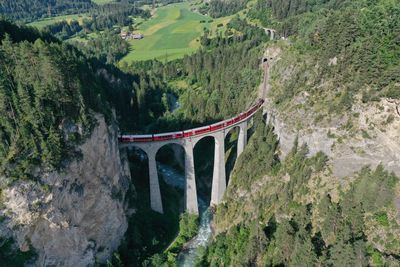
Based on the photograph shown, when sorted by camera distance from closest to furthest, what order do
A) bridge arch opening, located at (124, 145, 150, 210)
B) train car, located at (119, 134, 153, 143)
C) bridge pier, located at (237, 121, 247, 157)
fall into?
train car, located at (119, 134, 153, 143), bridge arch opening, located at (124, 145, 150, 210), bridge pier, located at (237, 121, 247, 157)

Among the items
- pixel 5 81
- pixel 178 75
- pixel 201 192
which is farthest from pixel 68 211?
pixel 178 75

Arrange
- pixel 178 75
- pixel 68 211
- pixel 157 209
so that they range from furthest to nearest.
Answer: pixel 178 75 → pixel 157 209 → pixel 68 211

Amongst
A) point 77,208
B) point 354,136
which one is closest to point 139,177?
point 77,208

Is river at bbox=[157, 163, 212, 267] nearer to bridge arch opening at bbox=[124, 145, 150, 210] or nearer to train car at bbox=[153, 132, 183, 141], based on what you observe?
bridge arch opening at bbox=[124, 145, 150, 210]

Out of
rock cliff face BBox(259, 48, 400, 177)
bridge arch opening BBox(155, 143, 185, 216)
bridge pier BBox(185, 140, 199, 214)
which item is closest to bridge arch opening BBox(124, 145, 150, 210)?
bridge arch opening BBox(155, 143, 185, 216)

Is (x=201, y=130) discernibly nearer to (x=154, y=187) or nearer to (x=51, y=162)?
(x=154, y=187)

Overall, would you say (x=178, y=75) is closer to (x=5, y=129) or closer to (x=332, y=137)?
(x=332, y=137)
